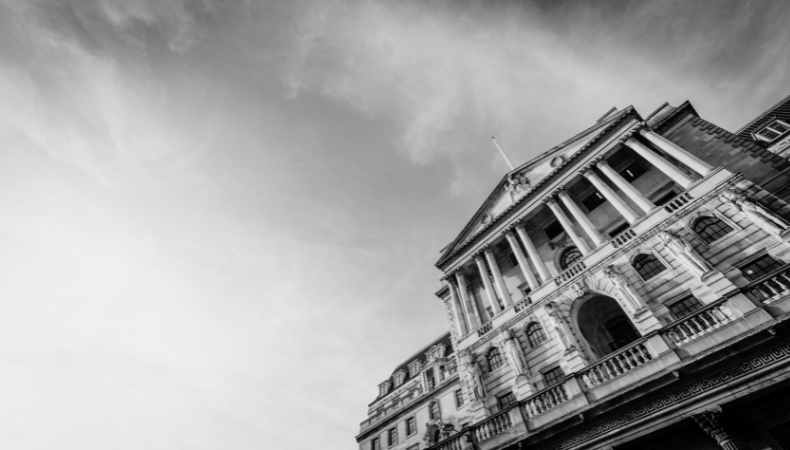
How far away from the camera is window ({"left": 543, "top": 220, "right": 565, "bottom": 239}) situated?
24344mm

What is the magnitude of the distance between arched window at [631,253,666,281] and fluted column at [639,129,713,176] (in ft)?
15.7

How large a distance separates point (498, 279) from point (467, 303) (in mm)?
3161

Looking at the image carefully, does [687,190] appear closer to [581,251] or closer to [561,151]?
[581,251]

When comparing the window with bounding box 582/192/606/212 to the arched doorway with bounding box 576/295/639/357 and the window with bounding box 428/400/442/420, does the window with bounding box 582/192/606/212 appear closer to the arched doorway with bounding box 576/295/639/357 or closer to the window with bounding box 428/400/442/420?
the arched doorway with bounding box 576/295/639/357

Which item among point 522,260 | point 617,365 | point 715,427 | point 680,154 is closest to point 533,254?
point 522,260

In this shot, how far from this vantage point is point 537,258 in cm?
2275

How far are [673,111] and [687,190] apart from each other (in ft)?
27.3

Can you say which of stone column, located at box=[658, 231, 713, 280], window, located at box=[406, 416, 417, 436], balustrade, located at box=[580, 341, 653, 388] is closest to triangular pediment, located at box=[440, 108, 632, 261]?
stone column, located at box=[658, 231, 713, 280]

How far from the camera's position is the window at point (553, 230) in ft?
79.9

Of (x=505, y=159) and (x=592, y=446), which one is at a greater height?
(x=505, y=159)

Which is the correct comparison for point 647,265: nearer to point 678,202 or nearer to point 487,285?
point 678,202

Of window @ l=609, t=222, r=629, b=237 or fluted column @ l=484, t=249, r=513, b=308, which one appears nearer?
window @ l=609, t=222, r=629, b=237

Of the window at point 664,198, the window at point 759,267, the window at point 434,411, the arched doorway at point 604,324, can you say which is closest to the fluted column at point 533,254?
the arched doorway at point 604,324

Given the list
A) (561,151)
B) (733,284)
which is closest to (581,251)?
(733,284)
